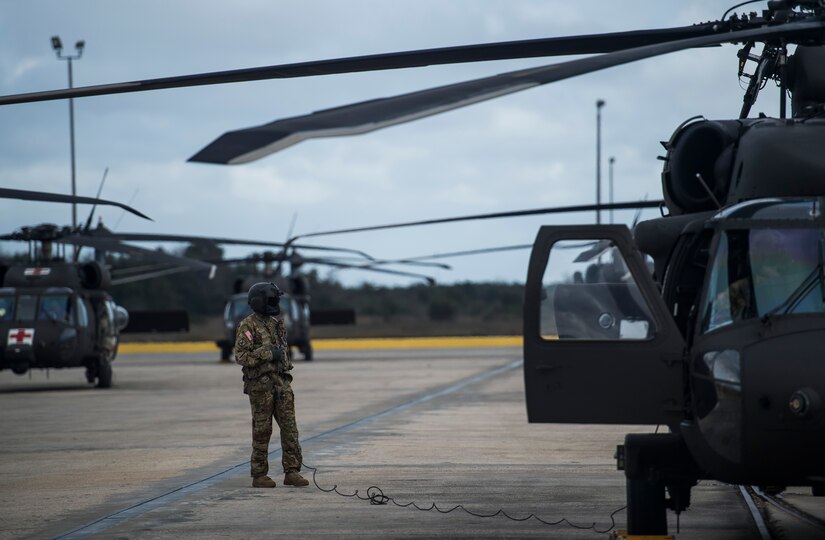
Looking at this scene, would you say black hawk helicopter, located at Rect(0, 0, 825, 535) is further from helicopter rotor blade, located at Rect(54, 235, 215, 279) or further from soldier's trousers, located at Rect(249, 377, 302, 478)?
helicopter rotor blade, located at Rect(54, 235, 215, 279)

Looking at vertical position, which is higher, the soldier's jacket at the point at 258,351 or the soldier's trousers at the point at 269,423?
the soldier's jacket at the point at 258,351

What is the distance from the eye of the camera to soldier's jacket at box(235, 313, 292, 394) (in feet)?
35.1

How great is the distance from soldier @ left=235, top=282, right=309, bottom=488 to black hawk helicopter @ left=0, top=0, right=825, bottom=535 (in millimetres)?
3966

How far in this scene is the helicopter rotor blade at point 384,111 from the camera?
17.8 feet

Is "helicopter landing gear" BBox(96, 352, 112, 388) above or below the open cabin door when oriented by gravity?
below

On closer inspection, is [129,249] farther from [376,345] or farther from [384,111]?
[376,345]

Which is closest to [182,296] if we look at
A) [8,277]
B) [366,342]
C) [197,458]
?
[366,342]

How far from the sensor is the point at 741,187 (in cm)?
748

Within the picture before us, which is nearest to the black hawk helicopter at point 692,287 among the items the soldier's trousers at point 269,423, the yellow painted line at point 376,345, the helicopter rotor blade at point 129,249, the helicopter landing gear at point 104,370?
the soldier's trousers at point 269,423

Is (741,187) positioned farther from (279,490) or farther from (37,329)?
(37,329)

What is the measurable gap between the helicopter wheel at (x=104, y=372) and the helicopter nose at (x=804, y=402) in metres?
21.9

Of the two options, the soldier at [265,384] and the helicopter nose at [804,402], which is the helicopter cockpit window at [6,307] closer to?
the soldier at [265,384]

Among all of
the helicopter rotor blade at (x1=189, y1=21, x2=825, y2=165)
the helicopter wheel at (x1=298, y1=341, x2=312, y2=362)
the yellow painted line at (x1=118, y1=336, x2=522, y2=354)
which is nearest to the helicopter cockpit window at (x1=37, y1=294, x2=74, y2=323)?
the helicopter wheel at (x1=298, y1=341, x2=312, y2=362)

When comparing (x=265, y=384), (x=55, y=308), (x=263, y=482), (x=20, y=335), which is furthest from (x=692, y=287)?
(x=55, y=308)
